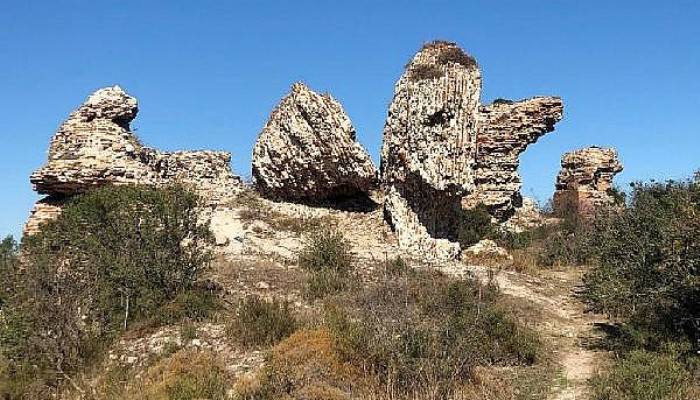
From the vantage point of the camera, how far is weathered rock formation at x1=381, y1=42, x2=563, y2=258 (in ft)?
57.7

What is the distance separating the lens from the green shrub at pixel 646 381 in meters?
6.86

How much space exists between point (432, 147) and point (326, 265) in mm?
5627

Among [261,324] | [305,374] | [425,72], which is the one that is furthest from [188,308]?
[425,72]

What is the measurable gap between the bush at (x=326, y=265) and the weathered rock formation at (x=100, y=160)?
3.97 m

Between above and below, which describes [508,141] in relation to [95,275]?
above

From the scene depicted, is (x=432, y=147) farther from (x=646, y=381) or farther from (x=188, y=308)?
(x=646, y=381)

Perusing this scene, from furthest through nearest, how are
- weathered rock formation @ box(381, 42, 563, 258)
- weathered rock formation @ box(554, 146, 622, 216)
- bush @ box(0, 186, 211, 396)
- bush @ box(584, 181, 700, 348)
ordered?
1. weathered rock formation @ box(554, 146, 622, 216)
2. weathered rock formation @ box(381, 42, 563, 258)
3. bush @ box(0, 186, 211, 396)
4. bush @ box(584, 181, 700, 348)

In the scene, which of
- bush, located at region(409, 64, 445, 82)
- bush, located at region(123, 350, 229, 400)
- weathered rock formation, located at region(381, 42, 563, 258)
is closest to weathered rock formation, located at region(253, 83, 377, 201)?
weathered rock formation, located at region(381, 42, 563, 258)

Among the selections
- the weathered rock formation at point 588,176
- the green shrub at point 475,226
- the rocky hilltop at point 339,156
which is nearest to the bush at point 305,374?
the rocky hilltop at point 339,156

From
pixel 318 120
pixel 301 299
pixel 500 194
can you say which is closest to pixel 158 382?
pixel 301 299

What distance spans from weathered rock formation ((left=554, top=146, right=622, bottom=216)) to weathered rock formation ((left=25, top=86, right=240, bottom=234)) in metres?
16.1

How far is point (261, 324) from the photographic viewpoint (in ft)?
30.6

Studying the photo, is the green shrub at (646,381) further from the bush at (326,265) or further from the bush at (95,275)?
the bush at (95,275)

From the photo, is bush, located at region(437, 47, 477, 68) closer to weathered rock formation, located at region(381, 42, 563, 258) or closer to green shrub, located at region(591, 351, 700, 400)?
weathered rock formation, located at region(381, 42, 563, 258)
